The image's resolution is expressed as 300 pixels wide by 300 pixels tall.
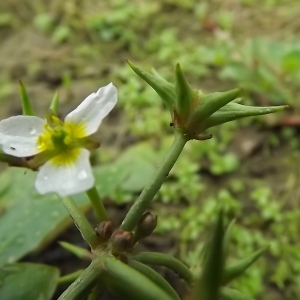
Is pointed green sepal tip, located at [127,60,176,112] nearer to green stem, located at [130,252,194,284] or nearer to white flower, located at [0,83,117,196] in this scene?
white flower, located at [0,83,117,196]

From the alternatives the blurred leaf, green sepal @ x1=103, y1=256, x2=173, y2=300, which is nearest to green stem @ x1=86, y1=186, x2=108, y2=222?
green sepal @ x1=103, y1=256, x2=173, y2=300

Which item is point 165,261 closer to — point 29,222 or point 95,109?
point 95,109

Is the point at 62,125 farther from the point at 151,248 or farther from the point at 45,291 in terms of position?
the point at 151,248

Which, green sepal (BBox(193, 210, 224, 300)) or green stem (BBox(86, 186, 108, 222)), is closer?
green sepal (BBox(193, 210, 224, 300))

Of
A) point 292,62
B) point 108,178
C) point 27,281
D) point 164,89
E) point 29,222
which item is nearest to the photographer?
point 164,89

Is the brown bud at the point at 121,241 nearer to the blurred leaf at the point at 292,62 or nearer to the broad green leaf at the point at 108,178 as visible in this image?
the broad green leaf at the point at 108,178

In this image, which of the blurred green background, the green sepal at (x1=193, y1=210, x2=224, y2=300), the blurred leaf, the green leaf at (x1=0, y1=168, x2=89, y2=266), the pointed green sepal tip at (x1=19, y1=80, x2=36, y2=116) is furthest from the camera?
the blurred leaf

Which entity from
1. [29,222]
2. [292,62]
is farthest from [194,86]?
[29,222]
